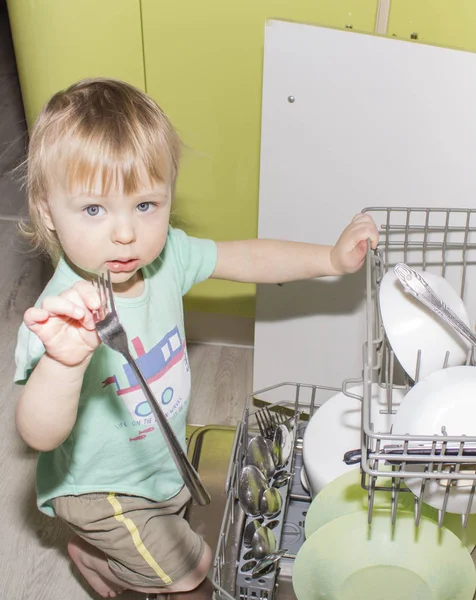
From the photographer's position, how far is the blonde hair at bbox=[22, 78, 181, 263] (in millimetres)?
806

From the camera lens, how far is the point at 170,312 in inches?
39.6

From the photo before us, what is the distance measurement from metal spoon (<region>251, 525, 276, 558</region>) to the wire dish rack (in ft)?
0.53

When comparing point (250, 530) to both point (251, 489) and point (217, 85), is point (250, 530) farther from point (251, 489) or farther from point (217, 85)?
point (217, 85)

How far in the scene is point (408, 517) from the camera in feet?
2.45

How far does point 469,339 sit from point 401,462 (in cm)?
A: 19

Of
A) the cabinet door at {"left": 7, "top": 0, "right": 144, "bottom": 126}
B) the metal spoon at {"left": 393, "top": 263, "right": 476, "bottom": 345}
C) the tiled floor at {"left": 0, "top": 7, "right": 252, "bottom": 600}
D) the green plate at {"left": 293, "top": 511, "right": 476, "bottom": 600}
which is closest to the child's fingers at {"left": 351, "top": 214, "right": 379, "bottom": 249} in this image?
the metal spoon at {"left": 393, "top": 263, "right": 476, "bottom": 345}

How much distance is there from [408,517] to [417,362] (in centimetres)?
17

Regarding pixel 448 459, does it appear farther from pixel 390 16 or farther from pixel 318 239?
pixel 390 16

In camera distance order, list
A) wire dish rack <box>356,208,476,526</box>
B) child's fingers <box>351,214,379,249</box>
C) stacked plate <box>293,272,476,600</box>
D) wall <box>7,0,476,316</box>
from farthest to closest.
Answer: wall <box>7,0,476,316</box> < child's fingers <box>351,214,379,249</box> < stacked plate <box>293,272,476,600</box> < wire dish rack <box>356,208,476,526</box>

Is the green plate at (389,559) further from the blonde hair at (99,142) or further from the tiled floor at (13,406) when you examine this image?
the tiled floor at (13,406)

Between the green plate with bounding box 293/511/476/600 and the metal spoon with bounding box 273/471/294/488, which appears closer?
the green plate with bounding box 293/511/476/600

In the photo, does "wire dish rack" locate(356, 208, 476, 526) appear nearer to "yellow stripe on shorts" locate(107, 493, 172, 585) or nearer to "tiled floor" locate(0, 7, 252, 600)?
"yellow stripe on shorts" locate(107, 493, 172, 585)

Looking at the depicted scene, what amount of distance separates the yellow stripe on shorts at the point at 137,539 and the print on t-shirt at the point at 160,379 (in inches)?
3.6

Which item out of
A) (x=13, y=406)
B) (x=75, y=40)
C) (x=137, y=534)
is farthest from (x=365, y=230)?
(x=13, y=406)
